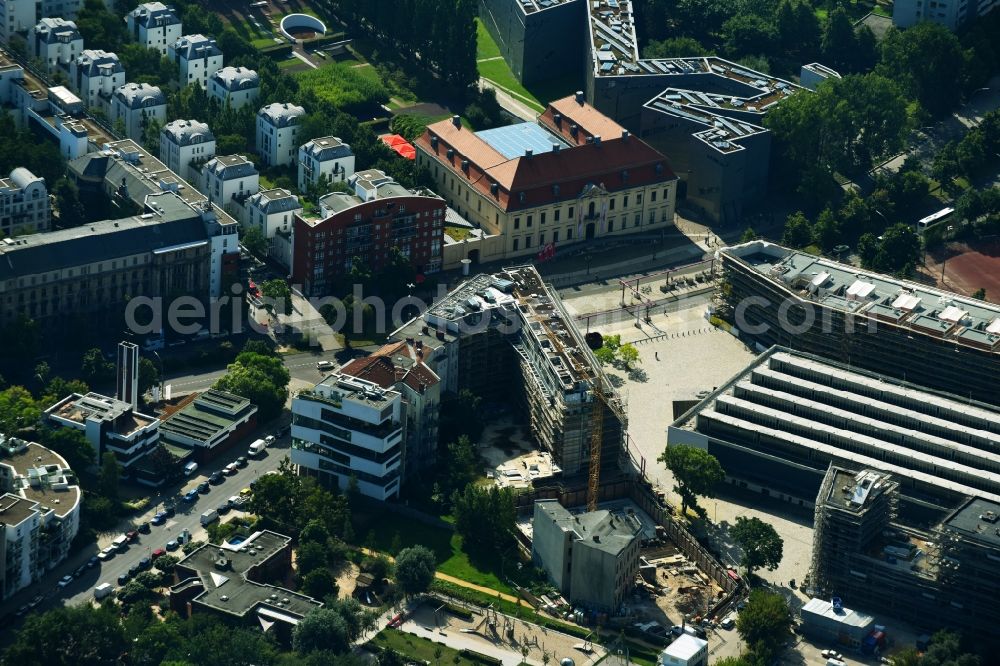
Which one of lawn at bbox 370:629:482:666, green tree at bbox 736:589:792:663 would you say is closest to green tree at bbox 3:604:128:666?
lawn at bbox 370:629:482:666

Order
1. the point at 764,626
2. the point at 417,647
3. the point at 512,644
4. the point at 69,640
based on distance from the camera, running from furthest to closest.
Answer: the point at 512,644 < the point at 764,626 < the point at 417,647 < the point at 69,640

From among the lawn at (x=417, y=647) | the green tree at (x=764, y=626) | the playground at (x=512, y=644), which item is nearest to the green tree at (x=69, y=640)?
the lawn at (x=417, y=647)

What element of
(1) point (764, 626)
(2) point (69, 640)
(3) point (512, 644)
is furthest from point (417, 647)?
(1) point (764, 626)

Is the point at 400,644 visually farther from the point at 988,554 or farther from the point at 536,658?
the point at 988,554

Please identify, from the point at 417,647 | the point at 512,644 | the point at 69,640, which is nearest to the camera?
the point at 69,640

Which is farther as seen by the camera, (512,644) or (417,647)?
(512,644)

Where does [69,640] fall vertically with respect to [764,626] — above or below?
below

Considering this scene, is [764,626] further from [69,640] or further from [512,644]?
[69,640]

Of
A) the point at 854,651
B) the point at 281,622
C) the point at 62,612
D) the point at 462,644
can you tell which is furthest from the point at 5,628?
the point at 854,651
